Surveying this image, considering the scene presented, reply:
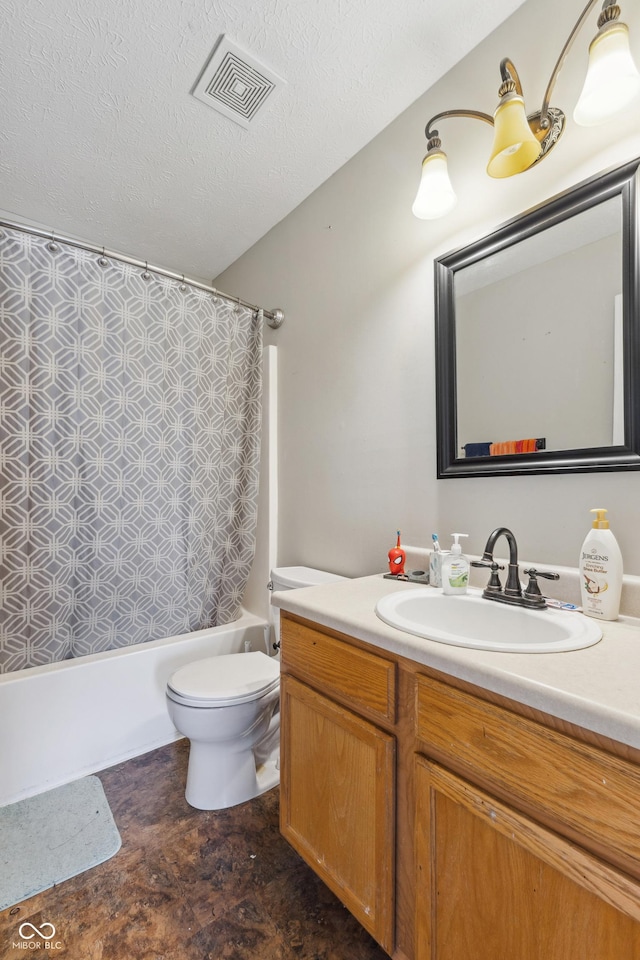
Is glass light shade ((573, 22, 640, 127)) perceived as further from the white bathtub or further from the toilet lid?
the white bathtub

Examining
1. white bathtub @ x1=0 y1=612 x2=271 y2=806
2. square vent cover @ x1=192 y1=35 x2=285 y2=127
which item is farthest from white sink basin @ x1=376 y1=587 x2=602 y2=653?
square vent cover @ x1=192 y1=35 x2=285 y2=127

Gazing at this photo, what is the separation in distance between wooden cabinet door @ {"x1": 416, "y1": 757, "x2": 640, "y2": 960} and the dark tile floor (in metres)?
0.43

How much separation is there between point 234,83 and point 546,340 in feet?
4.30

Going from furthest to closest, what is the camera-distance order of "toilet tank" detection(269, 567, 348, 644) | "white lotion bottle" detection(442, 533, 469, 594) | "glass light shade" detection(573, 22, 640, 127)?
"toilet tank" detection(269, 567, 348, 644), "white lotion bottle" detection(442, 533, 469, 594), "glass light shade" detection(573, 22, 640, 127)

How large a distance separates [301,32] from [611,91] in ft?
2.96

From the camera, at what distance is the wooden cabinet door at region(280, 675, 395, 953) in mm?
910

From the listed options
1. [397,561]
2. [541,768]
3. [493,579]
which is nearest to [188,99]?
[397,561]

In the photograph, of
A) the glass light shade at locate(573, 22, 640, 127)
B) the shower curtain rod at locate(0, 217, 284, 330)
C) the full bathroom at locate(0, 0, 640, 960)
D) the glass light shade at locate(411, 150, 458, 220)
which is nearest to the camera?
the full bathroom at locate(0, 0, 640, 960)

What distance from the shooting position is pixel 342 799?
102 cm

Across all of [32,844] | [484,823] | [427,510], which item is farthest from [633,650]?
[32,844]

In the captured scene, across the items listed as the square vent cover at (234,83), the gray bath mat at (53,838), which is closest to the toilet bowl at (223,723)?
the gray bath mat at (53,838)

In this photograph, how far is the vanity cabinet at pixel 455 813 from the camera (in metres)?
0.59

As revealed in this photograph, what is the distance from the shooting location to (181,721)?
145 cm

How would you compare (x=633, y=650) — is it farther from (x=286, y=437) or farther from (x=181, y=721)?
(x=286, y=437)
